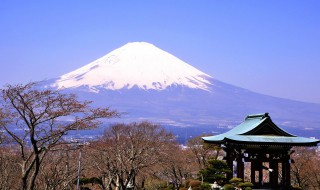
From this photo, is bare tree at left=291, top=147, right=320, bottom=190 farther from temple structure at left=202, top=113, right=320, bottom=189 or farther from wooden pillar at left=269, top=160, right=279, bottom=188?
temple structure at left=202, top=113, right=320, bottom=189

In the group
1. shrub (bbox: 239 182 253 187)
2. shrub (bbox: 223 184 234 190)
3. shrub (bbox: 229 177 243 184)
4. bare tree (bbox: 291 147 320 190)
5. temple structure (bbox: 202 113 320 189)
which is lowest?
bare tree (bbox: 291 147 320 190)

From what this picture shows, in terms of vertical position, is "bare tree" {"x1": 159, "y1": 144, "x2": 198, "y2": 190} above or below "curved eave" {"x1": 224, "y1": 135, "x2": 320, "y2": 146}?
below

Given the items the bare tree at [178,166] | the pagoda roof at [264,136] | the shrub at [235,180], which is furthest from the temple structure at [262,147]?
the bare tree at [178,166]

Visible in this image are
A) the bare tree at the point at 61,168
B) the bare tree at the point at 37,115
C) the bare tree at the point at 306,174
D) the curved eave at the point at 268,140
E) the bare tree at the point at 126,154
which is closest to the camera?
the bare tree at the point at 37,115

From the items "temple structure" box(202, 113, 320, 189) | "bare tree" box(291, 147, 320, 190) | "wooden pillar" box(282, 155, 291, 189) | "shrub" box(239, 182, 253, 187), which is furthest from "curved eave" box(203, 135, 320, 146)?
"bare tree" box(291, 147, 320, 190)

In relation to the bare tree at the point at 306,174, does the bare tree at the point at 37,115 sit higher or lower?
higher

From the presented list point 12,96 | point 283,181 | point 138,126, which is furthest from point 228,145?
point 138,126

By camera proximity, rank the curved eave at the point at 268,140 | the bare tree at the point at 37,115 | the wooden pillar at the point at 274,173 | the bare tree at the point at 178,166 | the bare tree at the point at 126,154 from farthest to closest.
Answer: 1. the bare tree at the point at 178,166
2. the bare tree at the point at 126,154
3. the wooden pillar at the point at 274,173
4. the curved eave at the point at 268,140
5. the bare tree at the point at 37,115

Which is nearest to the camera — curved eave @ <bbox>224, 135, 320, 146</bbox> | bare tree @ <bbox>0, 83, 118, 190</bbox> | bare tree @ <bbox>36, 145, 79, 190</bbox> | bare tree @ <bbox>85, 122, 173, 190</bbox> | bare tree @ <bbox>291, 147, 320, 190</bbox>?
bare tree @ <bbox>0, 83, 118, 190</bbox>

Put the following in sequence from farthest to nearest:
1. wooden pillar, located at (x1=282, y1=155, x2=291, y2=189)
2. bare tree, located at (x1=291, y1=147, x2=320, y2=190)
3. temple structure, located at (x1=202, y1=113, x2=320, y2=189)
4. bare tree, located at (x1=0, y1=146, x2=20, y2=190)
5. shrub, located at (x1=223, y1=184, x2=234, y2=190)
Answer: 1. bare tree, located at (x1=291, y1=147, x2=320, y2=190)
2. bare tree, located at (x1=0, y1=146, x2=20, y2=190)
3. wooden pillar, located at (x1=282, y1=155, x2=291, y2=189)
4. temple structure, located at (x1=202, y1=113, x2=320, y2=189)
5. shrub, located at (x1=223, y1=184, x2=234, y2=190)

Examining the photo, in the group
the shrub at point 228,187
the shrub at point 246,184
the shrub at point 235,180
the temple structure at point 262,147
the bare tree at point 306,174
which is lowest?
the bare tree at point 306,174

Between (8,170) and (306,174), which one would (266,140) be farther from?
(306,174)

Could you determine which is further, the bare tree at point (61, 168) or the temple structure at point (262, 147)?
the bare tree at point (61, 168)

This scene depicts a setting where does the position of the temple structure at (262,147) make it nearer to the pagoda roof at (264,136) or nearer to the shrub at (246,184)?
the pagoda roof at (264,136)
